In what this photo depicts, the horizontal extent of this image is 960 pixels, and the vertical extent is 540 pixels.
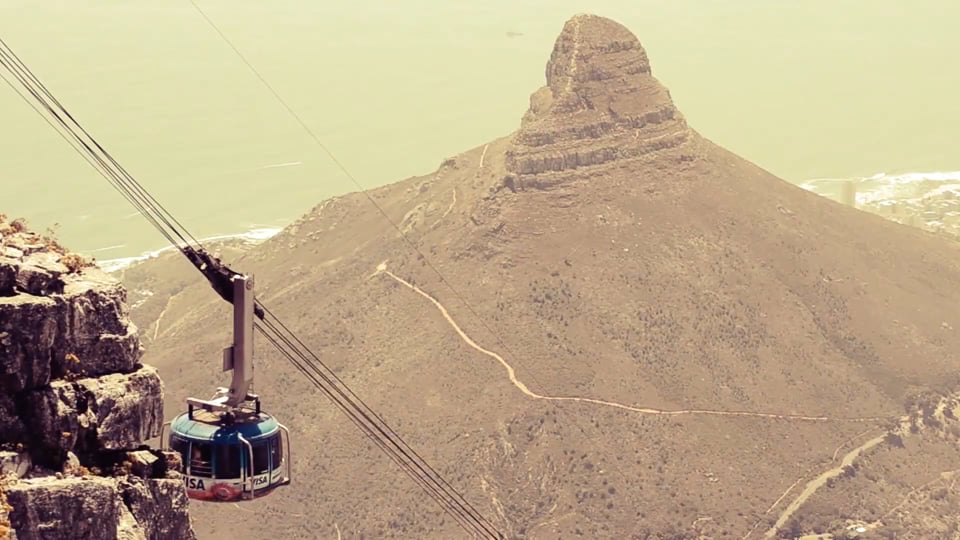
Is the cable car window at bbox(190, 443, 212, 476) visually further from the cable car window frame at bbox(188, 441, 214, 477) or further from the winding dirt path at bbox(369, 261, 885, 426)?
the winding dirt path at bbox(369, 261, 885, 426)

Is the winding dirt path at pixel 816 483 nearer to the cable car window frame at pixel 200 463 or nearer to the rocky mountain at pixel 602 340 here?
the rocky mountain at pixel 602 340

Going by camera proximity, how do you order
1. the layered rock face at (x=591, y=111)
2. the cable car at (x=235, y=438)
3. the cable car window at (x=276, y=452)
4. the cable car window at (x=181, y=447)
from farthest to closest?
the layered rock face at (x=591, y=111) → the cable car window at (x=276, y=452) → the cable car window at (x=181, y=447) → the cable car at (x=235, y=438)

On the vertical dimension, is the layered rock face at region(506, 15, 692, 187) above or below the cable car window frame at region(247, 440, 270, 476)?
below

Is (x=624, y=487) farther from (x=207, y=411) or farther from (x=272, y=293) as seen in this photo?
(x=207, y=411)

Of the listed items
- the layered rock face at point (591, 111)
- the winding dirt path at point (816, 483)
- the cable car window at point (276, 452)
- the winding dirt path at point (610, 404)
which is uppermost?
the cable car window at point (276, 452)

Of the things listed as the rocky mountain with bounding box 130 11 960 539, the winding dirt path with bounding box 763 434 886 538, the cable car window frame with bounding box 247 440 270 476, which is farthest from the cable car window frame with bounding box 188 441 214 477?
the winding dirt path with bounding box 763 434 886 538

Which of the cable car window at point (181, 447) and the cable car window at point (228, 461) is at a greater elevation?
the cable car window at point (181, 447)

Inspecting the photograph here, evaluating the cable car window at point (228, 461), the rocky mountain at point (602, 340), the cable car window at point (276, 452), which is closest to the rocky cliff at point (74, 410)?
the cable car window at point (228, 461)
